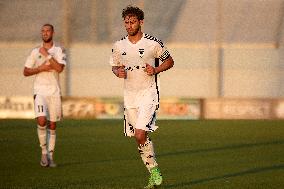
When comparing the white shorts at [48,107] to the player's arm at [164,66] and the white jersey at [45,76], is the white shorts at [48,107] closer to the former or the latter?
the white jersey at [45,76]

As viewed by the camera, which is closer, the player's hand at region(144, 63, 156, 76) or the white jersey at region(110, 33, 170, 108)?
the player's hand at region(144, 63, 156, 76)

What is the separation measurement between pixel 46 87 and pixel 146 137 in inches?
131

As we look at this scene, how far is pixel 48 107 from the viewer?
13.4 metres

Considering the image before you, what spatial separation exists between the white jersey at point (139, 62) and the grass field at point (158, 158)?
1.08m

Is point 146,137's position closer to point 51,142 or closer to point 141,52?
point 141,52

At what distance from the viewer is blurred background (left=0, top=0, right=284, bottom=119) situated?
1231 inches

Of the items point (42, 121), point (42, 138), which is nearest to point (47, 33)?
point (42, 121)

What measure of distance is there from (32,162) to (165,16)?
18.2m

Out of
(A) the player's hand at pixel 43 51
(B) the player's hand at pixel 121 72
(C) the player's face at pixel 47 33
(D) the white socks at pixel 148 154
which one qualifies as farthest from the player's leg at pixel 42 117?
(B) the player's hand at pixel 121 72

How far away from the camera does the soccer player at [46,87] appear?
13.2 m

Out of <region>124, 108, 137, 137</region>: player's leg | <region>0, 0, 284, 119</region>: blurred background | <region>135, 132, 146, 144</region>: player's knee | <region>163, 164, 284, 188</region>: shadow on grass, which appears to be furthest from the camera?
<region>0, 0, 284, 119</region>: blurred background

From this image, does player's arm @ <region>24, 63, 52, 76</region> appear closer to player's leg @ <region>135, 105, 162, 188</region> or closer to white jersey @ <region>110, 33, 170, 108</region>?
white jersey @ <region>110, 33, 170, 108</region>

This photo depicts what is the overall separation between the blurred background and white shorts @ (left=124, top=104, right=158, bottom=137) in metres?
20.5

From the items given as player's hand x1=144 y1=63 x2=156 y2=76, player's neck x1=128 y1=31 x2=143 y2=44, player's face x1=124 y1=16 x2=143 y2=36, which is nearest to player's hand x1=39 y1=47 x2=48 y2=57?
player's neck x1=128 y1=31 x2=143 y2=44
